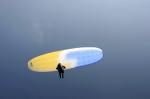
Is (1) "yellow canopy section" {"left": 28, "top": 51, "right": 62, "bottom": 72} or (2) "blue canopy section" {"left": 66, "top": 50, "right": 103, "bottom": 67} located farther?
(2) "blue canopy section" {"left": 66, "top": 50, "right": 103, "bottom": 67}

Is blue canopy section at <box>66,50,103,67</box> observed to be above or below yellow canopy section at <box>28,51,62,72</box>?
above

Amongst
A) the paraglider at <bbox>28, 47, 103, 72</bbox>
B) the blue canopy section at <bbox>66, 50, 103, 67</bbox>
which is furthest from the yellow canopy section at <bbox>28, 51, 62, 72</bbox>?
the blue canopy section at <bbox>66, 50, 103, 67</bbox>

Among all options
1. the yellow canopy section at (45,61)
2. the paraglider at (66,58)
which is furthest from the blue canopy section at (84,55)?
the yellow canopy section at (45,61)

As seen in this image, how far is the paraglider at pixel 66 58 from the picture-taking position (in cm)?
1395

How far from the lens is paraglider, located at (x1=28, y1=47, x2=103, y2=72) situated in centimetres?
1395

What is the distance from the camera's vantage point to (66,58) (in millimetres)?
14398

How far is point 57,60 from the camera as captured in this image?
46.9ft

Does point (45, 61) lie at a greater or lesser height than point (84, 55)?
lesser

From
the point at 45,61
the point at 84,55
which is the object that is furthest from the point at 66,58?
the point at 45,61

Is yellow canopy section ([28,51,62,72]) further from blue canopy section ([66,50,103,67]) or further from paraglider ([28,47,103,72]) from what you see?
Result: blue canopy section ([66,50,103,67])

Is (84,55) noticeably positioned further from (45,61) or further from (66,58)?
(45,61)

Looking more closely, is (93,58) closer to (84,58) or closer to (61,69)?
(84,58)

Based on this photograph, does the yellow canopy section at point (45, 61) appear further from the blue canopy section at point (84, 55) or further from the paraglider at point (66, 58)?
the blue canopy section at point (84, 55)

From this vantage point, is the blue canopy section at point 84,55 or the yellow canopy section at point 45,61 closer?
the yellow canopy section at point 45,61
